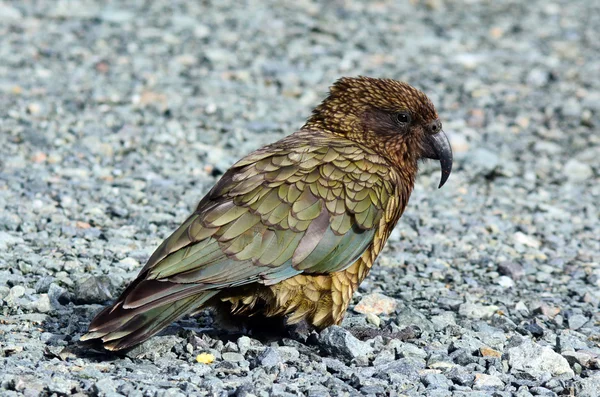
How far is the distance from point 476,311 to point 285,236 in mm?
1833

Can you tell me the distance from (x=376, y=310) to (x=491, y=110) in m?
5.98

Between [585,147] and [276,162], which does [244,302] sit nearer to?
[276,162]

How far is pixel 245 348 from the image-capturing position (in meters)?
5.91

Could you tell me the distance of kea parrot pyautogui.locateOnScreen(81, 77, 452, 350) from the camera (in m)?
5.52

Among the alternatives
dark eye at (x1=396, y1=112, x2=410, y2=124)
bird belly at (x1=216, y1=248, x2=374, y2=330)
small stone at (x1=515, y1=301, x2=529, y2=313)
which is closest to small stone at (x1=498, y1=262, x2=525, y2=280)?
small stone at (x1=515, y1=301, x2=529, y2=313)

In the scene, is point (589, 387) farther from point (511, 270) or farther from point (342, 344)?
point (511, 270)

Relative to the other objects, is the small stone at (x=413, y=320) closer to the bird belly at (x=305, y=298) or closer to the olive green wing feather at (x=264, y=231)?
the bird belly at (x=305, y=298)

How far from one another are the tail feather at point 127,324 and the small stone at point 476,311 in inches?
93.7

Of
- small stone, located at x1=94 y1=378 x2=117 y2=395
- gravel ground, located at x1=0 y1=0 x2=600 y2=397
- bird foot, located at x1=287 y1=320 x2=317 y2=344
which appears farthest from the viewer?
bird foot, located at x1=287 y1=320 x2=317 y2=344

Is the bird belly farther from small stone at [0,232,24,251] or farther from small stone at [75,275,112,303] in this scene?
small stone at [0,232,24,251]

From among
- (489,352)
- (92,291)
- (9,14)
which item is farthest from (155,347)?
(9,14)

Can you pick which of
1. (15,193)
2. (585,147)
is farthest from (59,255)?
(585,147)

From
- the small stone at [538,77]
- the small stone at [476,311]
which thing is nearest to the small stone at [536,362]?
the small stone at [476,311]

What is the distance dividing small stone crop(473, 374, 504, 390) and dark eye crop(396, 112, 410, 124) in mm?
2018
